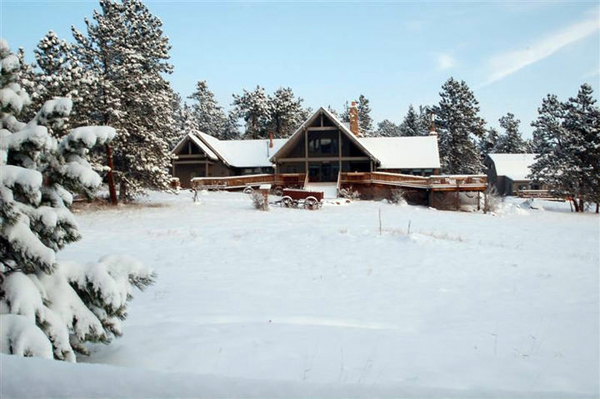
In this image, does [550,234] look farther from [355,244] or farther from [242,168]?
[242,168]

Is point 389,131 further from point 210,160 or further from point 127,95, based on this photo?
point 127,95

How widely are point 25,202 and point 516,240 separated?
59.0ft

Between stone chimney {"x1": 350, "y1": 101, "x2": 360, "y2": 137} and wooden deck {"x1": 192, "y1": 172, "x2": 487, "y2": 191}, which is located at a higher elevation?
stone chimney {"x1": 350, "y1": 101, "x2": 360, "y2": 137}

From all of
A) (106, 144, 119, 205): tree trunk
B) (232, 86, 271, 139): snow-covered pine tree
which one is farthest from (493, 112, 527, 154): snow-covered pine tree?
(106, 144, 119, 205): tree trunk

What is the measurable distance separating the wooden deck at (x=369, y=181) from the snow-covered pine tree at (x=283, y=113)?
88.3 feet

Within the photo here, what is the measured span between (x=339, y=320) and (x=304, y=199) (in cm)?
1900

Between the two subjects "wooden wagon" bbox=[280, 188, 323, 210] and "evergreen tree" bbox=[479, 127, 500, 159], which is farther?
"evergreen tree" bbox=[479, 127, 500, 159]

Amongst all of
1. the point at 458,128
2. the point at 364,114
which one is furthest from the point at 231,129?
the point at 458,128

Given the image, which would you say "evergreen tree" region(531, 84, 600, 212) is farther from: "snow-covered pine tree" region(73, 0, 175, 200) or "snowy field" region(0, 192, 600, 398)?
"snow-covered pine tree" region(73, 0, 175, 200)

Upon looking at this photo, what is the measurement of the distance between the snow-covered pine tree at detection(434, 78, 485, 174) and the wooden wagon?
3401 centimetres

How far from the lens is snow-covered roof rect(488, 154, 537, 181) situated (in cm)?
5500

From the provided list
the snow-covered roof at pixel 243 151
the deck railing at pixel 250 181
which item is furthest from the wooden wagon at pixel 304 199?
the snow-covered roof at pixel 243 151

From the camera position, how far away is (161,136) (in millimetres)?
26844

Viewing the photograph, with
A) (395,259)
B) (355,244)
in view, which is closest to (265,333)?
(395,259)
